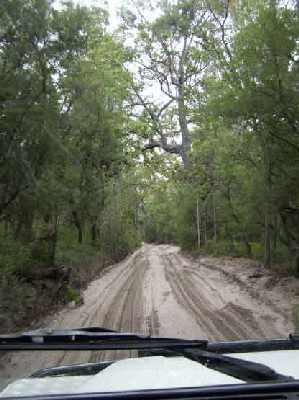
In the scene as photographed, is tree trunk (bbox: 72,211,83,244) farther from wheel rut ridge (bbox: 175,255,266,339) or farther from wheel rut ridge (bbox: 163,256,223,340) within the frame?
wheel rut ridge (bbox: 175,255,266,339)

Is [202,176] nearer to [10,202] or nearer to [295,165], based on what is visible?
[295,165]

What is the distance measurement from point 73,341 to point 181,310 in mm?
9727

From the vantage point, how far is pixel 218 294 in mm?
15234

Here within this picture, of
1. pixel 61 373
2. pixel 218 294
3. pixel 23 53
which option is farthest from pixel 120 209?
pixel 61 373

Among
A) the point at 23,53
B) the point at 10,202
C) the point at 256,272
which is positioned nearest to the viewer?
the point at 23,53

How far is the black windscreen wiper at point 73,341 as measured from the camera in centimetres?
294

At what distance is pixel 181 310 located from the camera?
12.5 metres

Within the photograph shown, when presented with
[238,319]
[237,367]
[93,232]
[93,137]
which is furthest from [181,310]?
[93,232]

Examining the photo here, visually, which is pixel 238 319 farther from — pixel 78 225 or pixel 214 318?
pixel 78 225

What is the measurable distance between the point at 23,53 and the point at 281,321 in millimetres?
8444

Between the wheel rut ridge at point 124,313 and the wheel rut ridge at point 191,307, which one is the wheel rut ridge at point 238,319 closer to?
the wheel rut ridge at point 191,307

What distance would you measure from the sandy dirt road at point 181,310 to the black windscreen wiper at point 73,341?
4.94 meters

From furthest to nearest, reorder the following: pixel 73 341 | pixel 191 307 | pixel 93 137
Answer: pixel 93 137
pixel 191 307
pixel 73 341

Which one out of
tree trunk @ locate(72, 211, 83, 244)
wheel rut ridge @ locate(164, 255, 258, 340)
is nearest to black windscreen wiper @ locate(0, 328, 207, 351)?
wheel rut ridge @ locate(164, 255, 258, 340)
